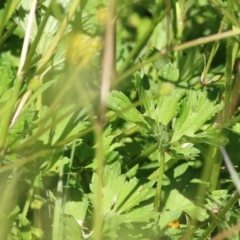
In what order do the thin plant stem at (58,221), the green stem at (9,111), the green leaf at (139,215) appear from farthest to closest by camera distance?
the green leaf at (139,215) < the thin plant stem at (58,221) < the green stem at (9,111)

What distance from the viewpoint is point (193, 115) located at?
139cm

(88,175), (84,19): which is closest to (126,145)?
(88,175)

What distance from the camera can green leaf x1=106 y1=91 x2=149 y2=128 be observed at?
1.38 metres

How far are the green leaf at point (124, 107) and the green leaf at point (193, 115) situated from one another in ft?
0.27

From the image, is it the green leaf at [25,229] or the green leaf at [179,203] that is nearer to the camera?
the green leaf at [25,229]

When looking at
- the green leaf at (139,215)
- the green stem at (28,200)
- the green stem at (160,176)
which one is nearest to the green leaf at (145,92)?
the green stem at (160,176)

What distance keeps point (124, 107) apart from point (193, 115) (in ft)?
0.57

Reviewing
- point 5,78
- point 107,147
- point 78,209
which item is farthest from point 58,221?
point 5,78

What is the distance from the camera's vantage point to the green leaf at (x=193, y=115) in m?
1.38

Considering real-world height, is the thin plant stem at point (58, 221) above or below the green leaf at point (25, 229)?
above

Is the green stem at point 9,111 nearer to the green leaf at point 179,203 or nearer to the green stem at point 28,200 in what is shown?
the green stem at point 28,200

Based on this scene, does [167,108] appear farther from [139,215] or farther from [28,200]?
[28,200]

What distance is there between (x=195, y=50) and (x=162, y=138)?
599 millimetres

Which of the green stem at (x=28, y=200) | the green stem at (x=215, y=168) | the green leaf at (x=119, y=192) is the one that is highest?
the green stem at (x=215, y=168)
